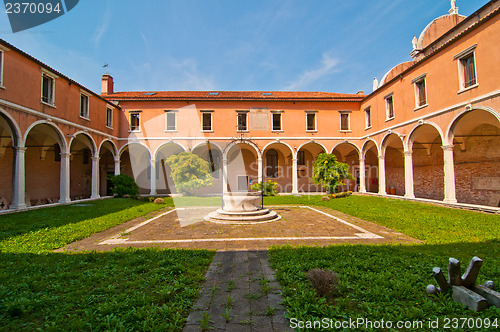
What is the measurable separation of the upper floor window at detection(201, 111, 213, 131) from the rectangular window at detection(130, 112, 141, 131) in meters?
5.33

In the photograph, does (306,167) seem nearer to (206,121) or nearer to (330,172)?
(330,172)

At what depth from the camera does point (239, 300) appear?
3.10 meters

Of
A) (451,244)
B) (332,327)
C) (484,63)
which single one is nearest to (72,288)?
(332,327)

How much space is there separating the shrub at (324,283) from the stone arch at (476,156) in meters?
12.5

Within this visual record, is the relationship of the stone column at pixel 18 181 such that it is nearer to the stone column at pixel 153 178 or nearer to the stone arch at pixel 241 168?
the stone column at pixel 153 178

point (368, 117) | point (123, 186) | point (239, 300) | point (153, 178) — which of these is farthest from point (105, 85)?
point (239, 300)

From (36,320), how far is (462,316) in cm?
464

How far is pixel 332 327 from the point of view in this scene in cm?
245

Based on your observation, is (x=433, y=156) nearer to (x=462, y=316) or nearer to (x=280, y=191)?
(x=280, y=191)

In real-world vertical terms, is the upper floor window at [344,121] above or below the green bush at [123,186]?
above

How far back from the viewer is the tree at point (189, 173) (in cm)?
1877

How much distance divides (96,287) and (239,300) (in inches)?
80.9

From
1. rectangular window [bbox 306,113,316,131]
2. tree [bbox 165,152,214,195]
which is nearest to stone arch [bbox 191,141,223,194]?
tree [bbox 165,152,214,195]

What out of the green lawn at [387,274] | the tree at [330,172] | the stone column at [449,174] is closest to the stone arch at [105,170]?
the tree at [330,172]
